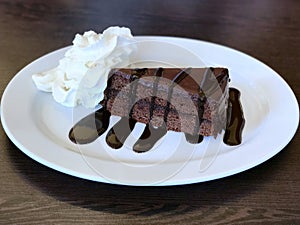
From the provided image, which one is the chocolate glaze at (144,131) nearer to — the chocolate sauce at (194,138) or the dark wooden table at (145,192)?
the chocolate sauce at (194,138)

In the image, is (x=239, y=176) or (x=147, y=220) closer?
(x=147, y=220)

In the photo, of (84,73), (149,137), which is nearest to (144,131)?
(149,137)

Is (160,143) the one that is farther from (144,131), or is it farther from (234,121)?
(234,121)

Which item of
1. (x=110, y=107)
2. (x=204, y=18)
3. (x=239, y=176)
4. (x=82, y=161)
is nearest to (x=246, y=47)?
(x=204, y=18)

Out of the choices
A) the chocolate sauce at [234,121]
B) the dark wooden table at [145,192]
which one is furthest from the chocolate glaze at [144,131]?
the dark wooden table at [145,192]

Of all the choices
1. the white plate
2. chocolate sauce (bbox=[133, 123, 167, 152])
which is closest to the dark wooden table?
the white plate

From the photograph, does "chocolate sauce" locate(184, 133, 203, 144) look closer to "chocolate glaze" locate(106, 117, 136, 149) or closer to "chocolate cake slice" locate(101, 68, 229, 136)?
"chocolate cake slice" locate(101, 68, 229, 136)

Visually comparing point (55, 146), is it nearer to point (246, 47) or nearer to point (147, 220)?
point (147, 220)
